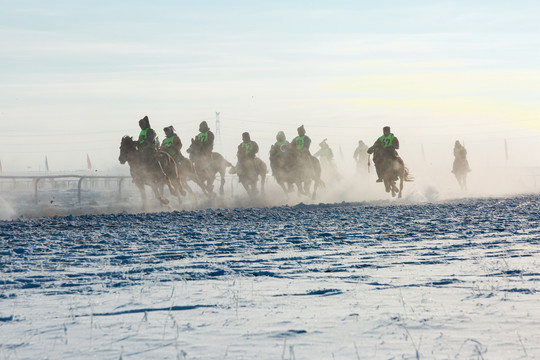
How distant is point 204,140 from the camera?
1030 inches

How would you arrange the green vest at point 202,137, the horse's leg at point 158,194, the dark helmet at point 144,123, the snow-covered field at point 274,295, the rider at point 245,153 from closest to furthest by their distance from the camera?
1. the snow-covered field at point 274,295
2. the dark helmet at point 144,123
3. the horse's leg at point 158,194
4. the green vest at point 202,137
5. the rider at point 245,153

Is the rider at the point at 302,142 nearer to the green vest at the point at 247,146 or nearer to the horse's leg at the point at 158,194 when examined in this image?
the green vest at the point at 247,146

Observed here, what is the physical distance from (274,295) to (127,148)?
15.6m

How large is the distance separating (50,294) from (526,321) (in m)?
3.83

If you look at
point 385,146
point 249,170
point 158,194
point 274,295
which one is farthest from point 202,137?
point 274,295

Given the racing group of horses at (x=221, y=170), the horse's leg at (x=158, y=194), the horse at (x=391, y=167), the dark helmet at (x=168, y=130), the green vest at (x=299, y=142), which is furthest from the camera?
the green vest at (x=299, y=142)

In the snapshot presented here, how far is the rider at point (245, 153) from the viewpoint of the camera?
2753 centimetres

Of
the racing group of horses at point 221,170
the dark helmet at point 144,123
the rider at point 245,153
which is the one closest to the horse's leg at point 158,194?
the racing group of horses at point 221,170

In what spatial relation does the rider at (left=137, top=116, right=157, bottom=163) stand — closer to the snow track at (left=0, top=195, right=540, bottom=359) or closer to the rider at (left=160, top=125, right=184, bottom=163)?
the rider at (left=160, top=125, right=184, bottom=163)

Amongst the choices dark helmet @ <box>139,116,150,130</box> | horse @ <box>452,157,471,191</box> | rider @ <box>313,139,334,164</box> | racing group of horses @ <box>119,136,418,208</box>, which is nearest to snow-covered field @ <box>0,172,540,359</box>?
dark helmet @ <box>139,116,150,130</box>

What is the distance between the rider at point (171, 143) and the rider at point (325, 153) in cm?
1273

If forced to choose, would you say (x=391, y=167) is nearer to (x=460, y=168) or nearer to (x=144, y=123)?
(x=144, y=123)

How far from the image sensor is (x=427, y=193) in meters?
28.2

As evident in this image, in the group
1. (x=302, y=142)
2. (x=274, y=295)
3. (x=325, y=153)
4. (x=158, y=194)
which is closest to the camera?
(x=274, y=295)
